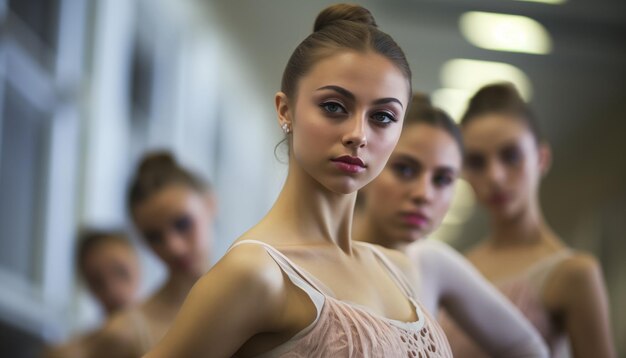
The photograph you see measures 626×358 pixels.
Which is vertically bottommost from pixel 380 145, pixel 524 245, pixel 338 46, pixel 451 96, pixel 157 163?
pixel 451 96

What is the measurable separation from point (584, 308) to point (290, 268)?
1.41 meters

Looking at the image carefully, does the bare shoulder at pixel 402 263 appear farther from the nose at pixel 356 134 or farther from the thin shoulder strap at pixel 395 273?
the nose at pixel 356 134

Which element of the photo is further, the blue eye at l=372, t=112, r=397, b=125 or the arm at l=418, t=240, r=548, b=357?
the arm at l=418, t=240, r=548, b=357

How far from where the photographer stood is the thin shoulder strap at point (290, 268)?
1.45 meters

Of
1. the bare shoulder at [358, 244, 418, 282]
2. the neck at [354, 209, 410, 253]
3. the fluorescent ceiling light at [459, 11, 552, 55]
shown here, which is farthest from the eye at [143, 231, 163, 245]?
the fluorescent ceiling light at [459, 11, 552, 55]

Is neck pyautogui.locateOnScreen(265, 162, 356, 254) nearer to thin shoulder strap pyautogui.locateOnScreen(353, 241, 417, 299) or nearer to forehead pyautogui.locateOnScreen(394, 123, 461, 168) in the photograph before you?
thin shoulder strap pyautogui.locateOnScreen(353, 241, 417, 299)

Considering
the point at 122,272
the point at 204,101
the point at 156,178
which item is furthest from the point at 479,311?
the point at 204,101

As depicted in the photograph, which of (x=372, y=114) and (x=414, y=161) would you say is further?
(x=414, y=161)

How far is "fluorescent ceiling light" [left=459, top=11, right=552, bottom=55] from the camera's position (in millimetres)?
7727

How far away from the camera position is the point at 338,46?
1514 mm

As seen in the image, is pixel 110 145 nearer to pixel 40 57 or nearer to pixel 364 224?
pixel 40 57

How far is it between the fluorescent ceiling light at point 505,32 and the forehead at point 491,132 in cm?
478

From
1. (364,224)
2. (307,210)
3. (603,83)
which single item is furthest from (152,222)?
(603,83)

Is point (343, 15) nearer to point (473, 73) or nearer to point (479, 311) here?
point (479, 311)
